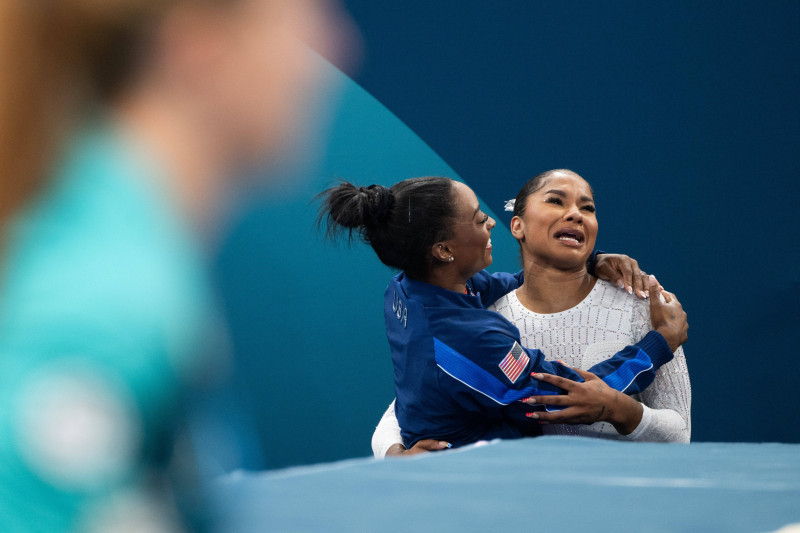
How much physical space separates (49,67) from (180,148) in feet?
0.21

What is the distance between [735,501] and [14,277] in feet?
1.95

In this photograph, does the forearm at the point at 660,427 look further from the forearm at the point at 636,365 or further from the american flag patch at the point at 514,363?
the american flag patch at the point at 514,363

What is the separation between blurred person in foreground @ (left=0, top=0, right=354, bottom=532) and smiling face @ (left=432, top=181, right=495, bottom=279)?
1.35 metres

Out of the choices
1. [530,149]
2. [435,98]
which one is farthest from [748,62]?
[435,98]

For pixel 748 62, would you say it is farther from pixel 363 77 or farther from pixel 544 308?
pixel 544 308

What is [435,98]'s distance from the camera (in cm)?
314

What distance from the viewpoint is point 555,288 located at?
188 cm

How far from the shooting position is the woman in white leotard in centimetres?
176

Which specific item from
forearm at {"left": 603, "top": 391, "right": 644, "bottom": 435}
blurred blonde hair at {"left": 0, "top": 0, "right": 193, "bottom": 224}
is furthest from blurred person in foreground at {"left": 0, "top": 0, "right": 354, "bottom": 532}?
forearm at {"left": 603, "top": 391, "right": 644, "bottom": 435}

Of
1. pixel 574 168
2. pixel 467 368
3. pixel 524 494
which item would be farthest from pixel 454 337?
pixel 574 168

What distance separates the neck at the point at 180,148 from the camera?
377mm

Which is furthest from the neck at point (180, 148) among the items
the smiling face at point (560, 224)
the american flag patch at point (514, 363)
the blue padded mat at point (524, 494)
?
the smiling face at point (560, 224)

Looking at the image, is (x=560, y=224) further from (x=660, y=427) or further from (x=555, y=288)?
A: (x=660, y=427)

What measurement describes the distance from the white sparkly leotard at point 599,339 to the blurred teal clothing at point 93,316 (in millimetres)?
1400
